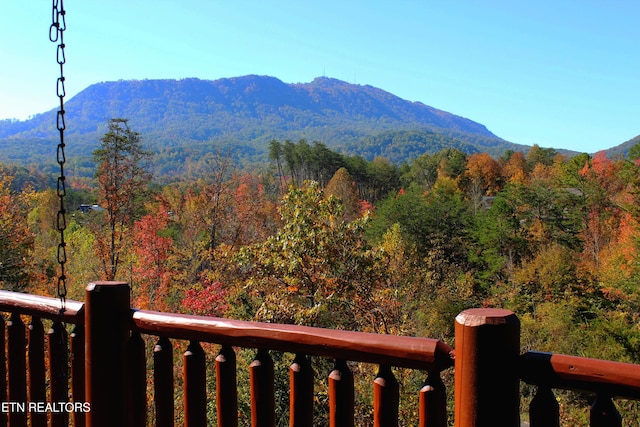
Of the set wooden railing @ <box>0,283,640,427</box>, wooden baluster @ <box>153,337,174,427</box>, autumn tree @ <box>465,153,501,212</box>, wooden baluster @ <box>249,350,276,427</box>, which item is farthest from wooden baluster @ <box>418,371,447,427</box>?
autumn tree @ <box>465,153,501,212</box>

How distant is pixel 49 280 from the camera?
21.9 metres

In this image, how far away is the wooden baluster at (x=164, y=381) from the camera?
177cm

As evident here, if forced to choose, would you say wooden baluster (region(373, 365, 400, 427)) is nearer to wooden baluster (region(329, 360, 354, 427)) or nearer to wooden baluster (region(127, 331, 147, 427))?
wooden baluster (region(329, 360, 354, 427))

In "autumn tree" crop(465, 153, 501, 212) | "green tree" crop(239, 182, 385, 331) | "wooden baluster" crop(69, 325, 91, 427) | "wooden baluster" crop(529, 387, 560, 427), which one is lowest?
"green tree" crop(239, 182, 385, 331)

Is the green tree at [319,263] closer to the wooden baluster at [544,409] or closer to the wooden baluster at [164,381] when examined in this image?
the wooden baluster at [164,381]

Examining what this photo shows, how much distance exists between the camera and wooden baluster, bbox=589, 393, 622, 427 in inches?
45.8

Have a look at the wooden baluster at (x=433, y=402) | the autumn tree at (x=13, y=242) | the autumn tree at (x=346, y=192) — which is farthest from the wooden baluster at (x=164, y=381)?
the autumn tree at (x=346, y=192)

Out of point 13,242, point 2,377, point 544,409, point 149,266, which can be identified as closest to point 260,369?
point 544,409

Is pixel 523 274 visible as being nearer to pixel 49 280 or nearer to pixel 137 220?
pixel 137 220

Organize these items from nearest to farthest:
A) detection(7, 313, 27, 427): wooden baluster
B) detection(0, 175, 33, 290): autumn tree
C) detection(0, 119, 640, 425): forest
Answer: detection(7, 313, 27, 427): wooden baluster, detection(0, 119, 640, 425): forest, detection(0, 175, 33, 290): autumn tree

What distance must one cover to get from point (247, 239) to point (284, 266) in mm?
15254

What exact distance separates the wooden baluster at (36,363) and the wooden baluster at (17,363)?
0.08m

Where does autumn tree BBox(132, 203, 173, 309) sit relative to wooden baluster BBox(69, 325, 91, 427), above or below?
below

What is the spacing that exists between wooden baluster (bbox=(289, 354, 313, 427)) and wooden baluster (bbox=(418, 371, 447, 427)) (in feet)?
1.09
